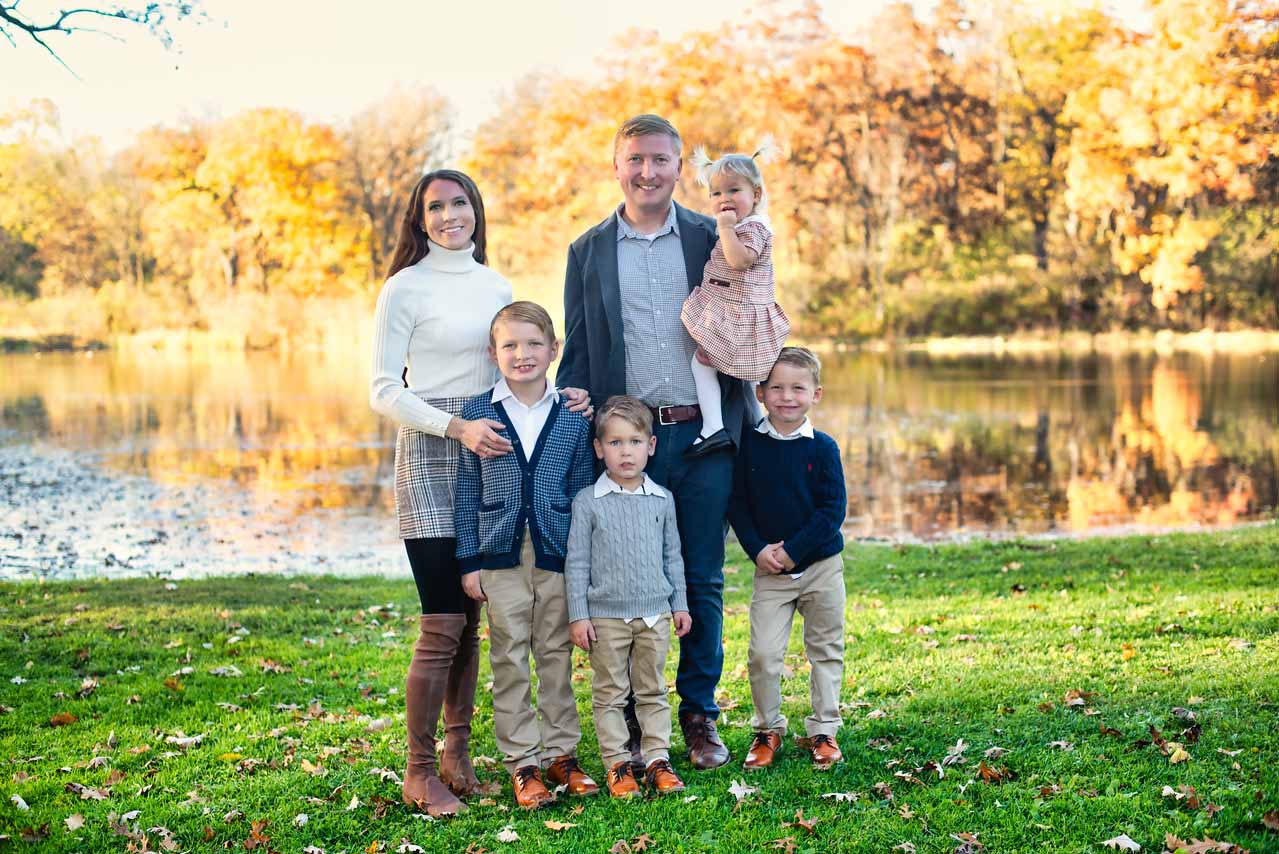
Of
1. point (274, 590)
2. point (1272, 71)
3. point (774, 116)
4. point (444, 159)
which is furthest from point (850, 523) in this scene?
point (444, 159)

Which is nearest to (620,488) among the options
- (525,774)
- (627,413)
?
(627,413)

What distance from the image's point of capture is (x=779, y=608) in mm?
4707

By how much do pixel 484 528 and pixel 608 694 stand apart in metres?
0.77

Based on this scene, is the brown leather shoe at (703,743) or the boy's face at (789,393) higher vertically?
the boy's face at (789,393)

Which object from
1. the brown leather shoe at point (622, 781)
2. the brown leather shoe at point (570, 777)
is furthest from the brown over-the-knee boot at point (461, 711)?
the brown leather shoe at point (622, 781)

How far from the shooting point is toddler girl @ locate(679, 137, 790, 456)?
4.32 metres

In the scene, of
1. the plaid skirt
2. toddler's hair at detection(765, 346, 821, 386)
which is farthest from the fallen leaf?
the plaid skirt

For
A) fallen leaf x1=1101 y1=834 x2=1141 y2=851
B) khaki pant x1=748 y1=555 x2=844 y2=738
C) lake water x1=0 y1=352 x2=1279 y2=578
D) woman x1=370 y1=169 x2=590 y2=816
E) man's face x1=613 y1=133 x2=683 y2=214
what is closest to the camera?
fallen leaf x1=1101 y1=834 x2=1141 y2=851

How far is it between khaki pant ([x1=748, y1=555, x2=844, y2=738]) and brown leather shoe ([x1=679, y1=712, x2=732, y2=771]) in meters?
0.24

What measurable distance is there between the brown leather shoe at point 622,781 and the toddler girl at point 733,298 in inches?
47.2

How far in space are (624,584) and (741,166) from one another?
1579 millimetres

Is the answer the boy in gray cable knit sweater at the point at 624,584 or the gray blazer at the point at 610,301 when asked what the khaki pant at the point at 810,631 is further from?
the gray blazer at the point at 610,301

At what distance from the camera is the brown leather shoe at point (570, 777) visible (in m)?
4.43

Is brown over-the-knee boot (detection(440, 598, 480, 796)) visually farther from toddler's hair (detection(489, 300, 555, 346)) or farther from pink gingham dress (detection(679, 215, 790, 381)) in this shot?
pink gingham dress (detection(679, 215, 790, 381))
